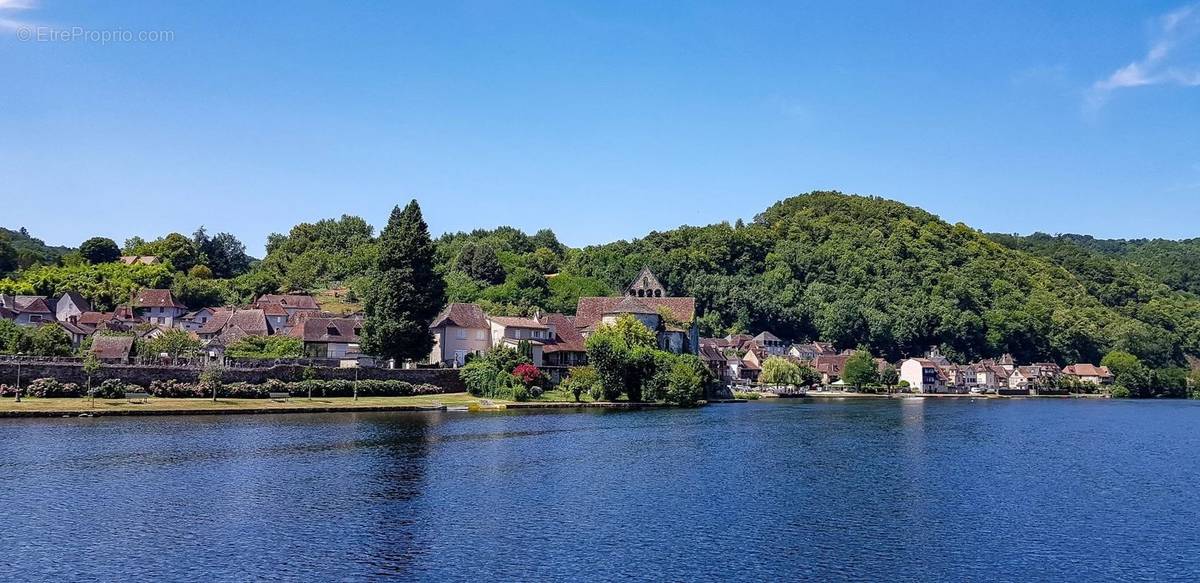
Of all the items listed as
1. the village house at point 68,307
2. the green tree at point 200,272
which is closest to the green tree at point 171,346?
the village house at point 68,307

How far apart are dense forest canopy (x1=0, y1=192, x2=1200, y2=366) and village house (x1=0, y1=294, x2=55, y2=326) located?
10.8m

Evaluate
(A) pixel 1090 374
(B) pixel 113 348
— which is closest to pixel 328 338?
(B) pixel 113 348

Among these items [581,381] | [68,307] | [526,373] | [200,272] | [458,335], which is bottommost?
[581,381]

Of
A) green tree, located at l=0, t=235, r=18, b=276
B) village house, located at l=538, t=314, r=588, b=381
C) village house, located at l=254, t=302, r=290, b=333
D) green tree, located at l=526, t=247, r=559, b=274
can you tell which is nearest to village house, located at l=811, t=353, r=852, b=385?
green tree, located at l=526, t=247, r=559, b=274

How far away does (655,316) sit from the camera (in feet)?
328

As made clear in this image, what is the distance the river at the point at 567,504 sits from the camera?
87.7 ft

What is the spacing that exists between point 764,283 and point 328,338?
102 meters

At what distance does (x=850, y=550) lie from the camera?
95.3 feet

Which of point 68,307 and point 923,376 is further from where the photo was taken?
point 923,376

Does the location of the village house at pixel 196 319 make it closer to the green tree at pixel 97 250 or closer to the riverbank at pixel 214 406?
the green tree at pixel 97 250

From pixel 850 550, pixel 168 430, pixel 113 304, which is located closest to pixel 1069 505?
pixel 850 550

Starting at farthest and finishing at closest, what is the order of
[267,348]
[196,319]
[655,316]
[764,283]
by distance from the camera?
[764,283] < [196,319] < [655,316] < [267,348]

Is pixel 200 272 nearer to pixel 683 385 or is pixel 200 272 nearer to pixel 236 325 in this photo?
pixel 236 325

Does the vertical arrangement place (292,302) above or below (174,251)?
below
